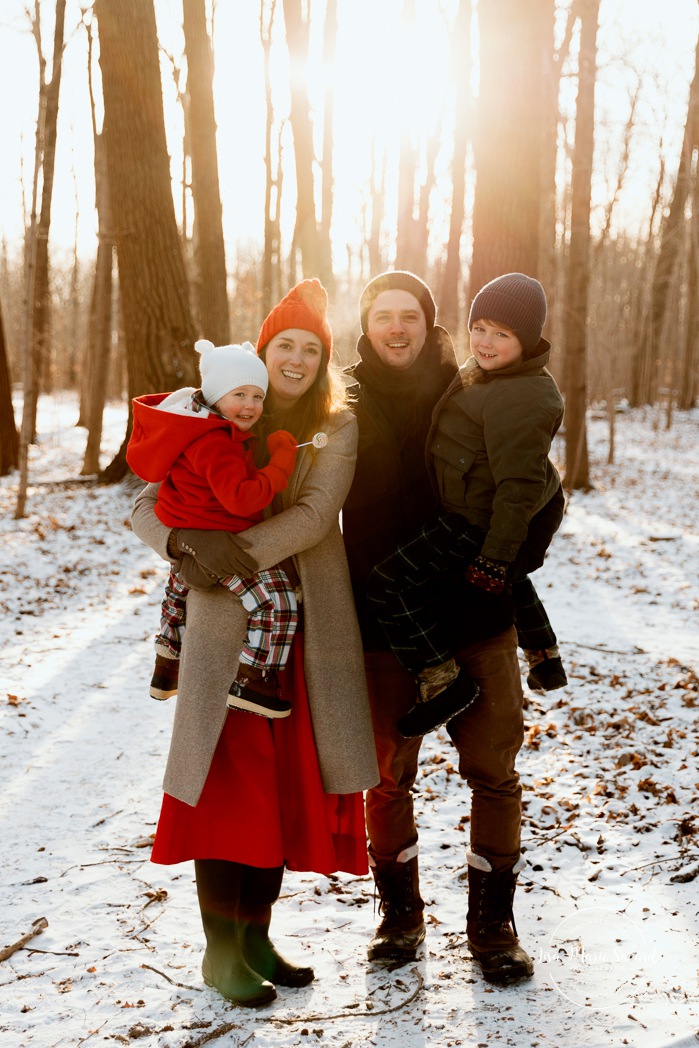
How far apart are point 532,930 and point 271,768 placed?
1.27 m

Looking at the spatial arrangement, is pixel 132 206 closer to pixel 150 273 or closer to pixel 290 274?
pixel 150 273

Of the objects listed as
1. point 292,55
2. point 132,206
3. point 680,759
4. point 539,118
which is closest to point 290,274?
point 292,55

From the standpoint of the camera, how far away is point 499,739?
9.62ft

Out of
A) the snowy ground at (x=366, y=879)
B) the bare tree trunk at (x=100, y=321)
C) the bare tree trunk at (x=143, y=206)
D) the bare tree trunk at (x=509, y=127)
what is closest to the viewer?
the snowy ground at (x=366, y=879)

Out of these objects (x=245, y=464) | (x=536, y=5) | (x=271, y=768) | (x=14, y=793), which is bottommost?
(x=14, y=793)

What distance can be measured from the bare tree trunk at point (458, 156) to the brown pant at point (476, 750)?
46.0 feet

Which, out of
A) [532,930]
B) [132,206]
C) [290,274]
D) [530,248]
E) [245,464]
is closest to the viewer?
[245,464]

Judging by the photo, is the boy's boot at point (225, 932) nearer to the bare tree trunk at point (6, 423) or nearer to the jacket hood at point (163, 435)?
the jacket hood at point (163, 435)

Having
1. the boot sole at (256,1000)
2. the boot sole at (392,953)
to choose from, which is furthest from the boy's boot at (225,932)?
the boot sole at (392,953)

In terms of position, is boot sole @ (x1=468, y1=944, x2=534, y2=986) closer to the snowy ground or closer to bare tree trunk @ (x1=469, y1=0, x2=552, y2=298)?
the snowy ground

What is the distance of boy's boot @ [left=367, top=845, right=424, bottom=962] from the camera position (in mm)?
3062

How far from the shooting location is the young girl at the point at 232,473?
103 inches

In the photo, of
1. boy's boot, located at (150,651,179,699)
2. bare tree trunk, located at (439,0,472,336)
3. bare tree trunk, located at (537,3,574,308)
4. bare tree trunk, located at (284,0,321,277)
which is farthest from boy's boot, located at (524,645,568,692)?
bare tree trunk, located at (439,0,472,336)

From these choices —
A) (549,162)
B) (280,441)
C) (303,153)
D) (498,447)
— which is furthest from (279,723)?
(549,162)
